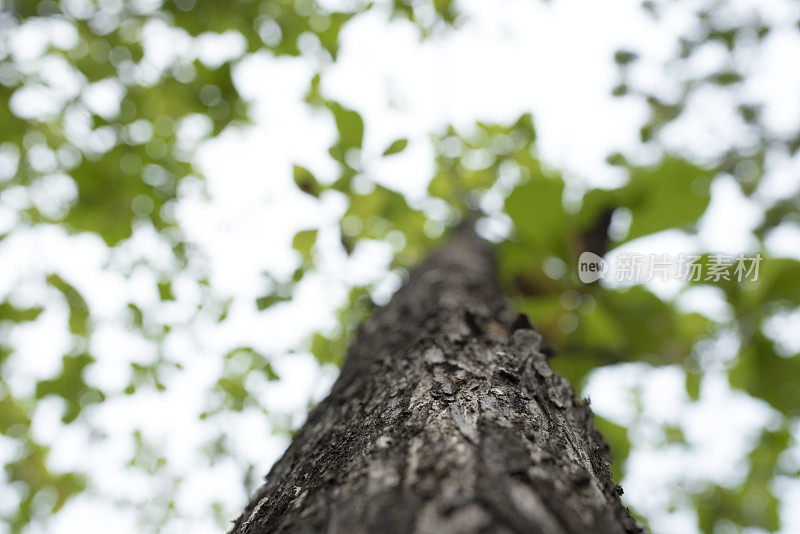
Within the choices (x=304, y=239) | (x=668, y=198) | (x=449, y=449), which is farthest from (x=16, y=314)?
(x=668, y=198)

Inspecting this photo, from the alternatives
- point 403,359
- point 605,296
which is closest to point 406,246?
point 605,296

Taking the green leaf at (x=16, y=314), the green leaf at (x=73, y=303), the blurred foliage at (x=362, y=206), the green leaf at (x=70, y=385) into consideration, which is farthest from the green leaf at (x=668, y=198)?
the green leaf at (x=16, y=314)

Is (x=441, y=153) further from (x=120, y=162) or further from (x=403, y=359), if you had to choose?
(x=403, y=359)

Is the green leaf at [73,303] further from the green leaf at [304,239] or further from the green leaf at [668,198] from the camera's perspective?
the green leaf at [668,198]

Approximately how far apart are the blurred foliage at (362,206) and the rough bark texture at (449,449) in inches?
20.2

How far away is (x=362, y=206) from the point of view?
4.46 feet

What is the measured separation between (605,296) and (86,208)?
184 centimetres

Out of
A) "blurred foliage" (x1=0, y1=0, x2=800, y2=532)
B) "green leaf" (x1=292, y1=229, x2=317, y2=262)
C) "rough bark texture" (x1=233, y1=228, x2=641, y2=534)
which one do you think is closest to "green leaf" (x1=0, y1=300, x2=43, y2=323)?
"blurred foliage" (x1=0, y1=0, x2=800, y2=532)

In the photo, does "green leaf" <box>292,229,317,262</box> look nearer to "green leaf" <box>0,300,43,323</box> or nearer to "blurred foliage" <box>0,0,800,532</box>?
"blurred foliage" <box>0,0,800,532</box>

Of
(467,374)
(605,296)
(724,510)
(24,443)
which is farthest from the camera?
(24,443)

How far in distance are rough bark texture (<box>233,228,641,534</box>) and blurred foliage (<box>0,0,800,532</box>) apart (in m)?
0.51

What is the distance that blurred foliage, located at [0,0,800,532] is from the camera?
1449 mm

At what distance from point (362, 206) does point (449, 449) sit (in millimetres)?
915

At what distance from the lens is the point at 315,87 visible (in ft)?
4.35
